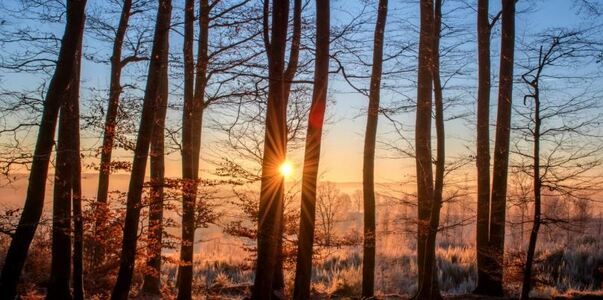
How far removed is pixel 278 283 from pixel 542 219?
5218mm

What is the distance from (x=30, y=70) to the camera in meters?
8.52

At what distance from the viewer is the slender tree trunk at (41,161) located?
781 cm

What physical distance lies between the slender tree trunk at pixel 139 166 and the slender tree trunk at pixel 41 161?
4.06 feet

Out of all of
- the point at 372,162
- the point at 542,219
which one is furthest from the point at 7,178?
the point at 542,219

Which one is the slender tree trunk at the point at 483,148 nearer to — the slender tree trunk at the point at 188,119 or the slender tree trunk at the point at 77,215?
the slender tree trunk at the point at 188,119

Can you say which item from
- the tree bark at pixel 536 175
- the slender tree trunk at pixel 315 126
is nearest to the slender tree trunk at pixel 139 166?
the slender tree trunk at pixel 315 126

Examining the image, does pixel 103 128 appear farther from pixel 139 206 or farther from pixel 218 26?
pixel 218 26

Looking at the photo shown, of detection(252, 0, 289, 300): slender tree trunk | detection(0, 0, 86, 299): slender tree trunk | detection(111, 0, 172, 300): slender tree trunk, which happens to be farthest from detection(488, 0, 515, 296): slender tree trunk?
detection(0, 0, 86, 299): slender tree trunk

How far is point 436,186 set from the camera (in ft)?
30.6

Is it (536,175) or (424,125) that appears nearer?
(536,175)

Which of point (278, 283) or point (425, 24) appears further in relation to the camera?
point (425, 24)

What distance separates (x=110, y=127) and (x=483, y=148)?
26.4ft

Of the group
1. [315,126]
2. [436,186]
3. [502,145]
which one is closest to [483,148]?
[502,145]

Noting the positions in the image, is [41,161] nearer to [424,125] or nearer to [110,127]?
[110,127]
